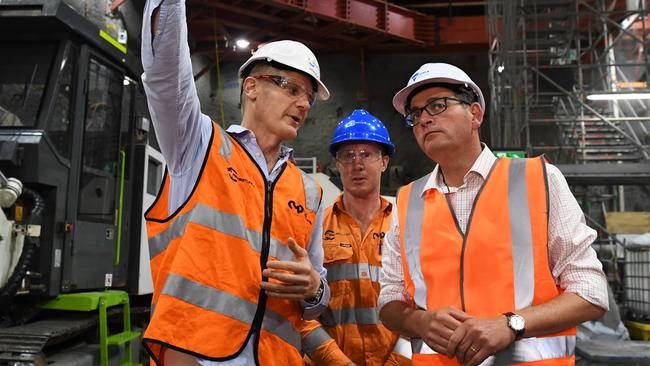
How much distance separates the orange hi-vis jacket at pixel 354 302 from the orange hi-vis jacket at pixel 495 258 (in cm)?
90

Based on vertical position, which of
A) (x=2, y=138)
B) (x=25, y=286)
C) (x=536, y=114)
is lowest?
(x=25, y=286)

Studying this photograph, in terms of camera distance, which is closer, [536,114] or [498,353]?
[498,353]

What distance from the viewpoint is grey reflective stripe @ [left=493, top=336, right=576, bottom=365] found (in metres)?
1.72

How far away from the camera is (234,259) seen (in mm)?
1716

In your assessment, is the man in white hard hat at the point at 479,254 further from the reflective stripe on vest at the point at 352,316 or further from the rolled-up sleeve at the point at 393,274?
the reflective stripe on vest at the point at 352,316

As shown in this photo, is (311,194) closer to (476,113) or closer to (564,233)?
(476,113)

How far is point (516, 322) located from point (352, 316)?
4.39 feet

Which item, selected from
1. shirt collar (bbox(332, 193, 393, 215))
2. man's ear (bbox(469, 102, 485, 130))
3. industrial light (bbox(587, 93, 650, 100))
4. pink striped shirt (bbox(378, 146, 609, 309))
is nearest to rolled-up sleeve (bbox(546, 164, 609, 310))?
pink striped shirt (bbox(378, 146, 609, 309))

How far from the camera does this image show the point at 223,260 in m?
1.69

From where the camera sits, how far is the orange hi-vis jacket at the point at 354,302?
9.21 ft

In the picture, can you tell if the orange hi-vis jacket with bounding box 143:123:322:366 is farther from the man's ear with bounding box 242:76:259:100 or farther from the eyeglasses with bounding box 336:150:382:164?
the eyeglasses with bounding box 336:150:382:164

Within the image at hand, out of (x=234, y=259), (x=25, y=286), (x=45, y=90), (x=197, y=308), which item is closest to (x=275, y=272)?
(x=234, y=259)

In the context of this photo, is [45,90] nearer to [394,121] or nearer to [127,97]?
[127,97]

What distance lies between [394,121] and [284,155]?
12.8 m
